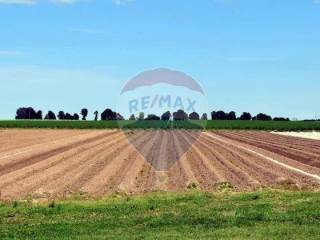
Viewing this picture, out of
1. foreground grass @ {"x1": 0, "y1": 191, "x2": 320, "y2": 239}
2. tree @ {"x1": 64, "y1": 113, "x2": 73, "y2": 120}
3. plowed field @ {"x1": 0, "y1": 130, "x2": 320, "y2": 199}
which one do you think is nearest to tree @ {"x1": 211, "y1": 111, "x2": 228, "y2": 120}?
tree @ {"x1": 64, "y1": 113, "x2": 73, "y2": 120}

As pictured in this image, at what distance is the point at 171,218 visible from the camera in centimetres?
1282

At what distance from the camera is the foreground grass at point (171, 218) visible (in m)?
11.5

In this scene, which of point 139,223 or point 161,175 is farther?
point 161,175

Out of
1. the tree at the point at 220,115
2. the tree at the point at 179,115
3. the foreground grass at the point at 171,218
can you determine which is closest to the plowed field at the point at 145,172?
the tree at the point at 179,115

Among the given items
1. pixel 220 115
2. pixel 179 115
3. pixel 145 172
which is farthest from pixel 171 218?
pixel 220 115

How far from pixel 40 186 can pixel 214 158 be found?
474 inches

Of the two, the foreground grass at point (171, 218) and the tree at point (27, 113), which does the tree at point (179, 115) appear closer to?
the foreground grass at point (171, 218)

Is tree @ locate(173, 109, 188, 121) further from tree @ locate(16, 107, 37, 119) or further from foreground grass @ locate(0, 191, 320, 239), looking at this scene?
tree @ locate(16, 107, 37, 119)

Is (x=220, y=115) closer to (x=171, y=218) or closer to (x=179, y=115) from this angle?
(x=179, y=115)

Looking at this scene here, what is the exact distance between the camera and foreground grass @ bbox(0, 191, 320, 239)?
11.5 meters

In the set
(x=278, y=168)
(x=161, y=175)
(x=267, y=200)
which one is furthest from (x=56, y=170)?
(x=267, y=200)

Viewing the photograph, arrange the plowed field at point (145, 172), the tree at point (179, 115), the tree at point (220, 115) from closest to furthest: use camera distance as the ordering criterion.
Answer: the plowed field at point (145, 172)
the tree at point (179, 115)
the tree at point (220, 115)

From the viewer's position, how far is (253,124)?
95125 mm

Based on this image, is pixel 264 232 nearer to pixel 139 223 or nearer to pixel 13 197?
pixel 139 223
